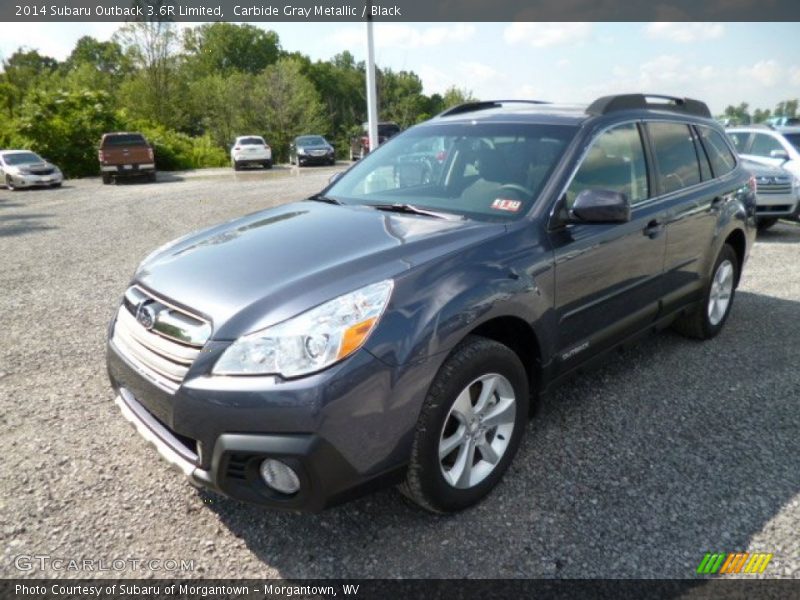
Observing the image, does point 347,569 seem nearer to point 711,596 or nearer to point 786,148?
point 711,596

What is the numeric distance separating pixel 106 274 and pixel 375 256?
19.6 ft

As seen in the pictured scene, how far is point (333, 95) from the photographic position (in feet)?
276

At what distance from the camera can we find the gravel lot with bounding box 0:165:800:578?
94.2 inches

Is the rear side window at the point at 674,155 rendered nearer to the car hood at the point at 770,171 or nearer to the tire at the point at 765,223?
the car hood at the point at 770,171

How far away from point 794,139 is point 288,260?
11006 millimetres

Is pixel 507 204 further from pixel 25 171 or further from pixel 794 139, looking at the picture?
pixel 25 171

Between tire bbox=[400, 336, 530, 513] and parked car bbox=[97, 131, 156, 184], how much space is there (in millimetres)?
23419

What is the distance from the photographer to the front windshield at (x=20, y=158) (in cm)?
2142

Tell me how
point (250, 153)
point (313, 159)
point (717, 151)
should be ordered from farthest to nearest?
1. point (313, 159)
2. point (250, 153)
3. point (717, 151)

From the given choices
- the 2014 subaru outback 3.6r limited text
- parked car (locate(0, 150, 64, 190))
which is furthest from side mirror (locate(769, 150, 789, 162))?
parked car (locate(0, 150, 64, 190))

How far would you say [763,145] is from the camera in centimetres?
1068

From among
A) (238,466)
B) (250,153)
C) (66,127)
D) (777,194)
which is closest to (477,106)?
(238,466)

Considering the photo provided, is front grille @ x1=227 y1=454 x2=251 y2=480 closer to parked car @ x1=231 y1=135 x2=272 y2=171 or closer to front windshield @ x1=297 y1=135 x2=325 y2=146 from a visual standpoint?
parked car @ x1=231 y1=135 x2=272 y2=171

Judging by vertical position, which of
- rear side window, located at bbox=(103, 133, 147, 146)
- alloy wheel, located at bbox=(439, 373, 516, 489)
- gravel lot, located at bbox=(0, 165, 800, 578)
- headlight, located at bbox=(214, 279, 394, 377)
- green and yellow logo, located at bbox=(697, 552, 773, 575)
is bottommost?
green and yellow logo, located at bbox=(697, 552, 773, 575)
